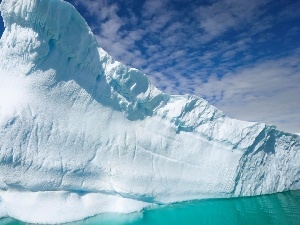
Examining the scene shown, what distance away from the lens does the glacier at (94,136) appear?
6758mm

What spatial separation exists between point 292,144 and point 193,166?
5244 millimetres

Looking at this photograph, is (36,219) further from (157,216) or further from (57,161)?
(157,216)

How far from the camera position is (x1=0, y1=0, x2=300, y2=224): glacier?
6758mm

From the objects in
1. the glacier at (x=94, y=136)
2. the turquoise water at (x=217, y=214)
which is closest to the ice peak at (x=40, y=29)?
the glacier at (x=94, y=136)

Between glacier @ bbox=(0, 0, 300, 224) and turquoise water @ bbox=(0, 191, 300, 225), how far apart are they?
428 mm

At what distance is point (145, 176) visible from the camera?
8.52 m

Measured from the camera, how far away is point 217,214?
7449 mm

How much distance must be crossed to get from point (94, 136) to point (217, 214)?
14.8ft

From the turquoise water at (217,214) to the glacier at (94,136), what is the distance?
43 centimetres

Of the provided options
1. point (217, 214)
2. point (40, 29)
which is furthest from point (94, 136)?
point (217, 214)

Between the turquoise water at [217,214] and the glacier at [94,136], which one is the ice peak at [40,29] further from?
the turquoise water at [217,214]

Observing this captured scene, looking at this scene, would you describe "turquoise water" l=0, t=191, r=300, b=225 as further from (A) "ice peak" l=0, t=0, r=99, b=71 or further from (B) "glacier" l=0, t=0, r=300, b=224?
(A) "ice peak" l=0, t=0, r=99, b=71

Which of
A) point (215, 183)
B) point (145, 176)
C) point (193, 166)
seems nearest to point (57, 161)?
point (145, 176)

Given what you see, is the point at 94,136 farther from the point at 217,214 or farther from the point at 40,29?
the point at 217,214
